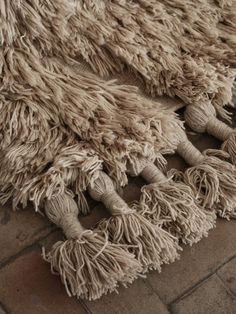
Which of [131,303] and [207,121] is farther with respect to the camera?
[207,121]

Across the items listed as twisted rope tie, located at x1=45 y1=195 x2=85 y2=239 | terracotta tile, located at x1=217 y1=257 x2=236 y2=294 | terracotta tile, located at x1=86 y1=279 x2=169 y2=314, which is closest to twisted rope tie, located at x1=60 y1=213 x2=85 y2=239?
twisted rope tie, located at x1=45 y1=195 x2=85 y2=239

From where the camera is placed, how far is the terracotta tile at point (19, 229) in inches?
31.6

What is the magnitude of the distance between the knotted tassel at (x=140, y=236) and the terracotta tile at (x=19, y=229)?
113mm

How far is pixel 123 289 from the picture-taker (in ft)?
2.49

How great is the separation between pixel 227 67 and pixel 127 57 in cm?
20

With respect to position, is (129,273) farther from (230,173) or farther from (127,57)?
(127,57)

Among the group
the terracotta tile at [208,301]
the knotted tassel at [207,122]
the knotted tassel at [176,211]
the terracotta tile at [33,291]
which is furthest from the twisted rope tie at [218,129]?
the terracotta tile at [33,291]

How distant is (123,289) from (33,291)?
142 mm

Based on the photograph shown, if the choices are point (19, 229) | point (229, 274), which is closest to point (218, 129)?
point (229, 274)

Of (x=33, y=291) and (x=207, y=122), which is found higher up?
(x=207, y=122)

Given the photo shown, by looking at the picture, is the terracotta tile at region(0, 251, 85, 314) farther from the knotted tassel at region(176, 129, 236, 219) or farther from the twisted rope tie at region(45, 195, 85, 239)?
the knotted tassel at region(176, 129, 236, 219)

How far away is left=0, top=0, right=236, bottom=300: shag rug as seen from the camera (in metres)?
0.75

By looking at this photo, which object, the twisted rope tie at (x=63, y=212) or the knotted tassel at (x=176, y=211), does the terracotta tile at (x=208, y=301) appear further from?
the twisted rope tie at (x=63, y=212)

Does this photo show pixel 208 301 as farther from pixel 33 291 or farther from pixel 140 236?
pixel 33 291
